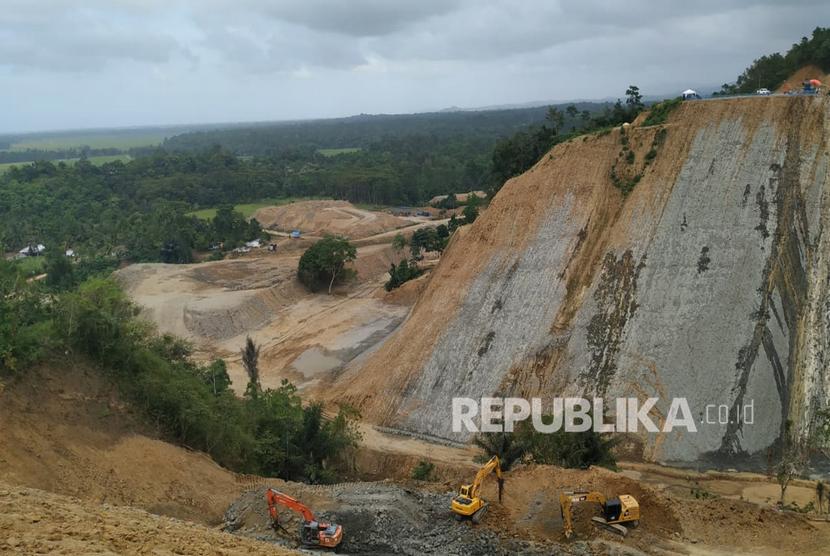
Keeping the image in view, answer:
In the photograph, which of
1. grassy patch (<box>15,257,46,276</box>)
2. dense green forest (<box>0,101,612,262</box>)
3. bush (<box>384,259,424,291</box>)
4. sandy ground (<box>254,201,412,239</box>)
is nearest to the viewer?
bush (<box>384,259,424,291</box>)

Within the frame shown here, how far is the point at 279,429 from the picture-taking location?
20.5 meters

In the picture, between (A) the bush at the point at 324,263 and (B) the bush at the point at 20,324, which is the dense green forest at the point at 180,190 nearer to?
(A) the bush at the point at 324,263

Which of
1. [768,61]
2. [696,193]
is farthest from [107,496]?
[768,61]

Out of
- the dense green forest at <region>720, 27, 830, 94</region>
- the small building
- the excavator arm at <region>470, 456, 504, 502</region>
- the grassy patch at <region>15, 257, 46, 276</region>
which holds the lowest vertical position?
the excavator arm at <region>470, 456, 504, 502</region>

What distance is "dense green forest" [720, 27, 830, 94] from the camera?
39.0m

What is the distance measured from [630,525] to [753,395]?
8.56m

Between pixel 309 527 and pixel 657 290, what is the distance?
15.9 m

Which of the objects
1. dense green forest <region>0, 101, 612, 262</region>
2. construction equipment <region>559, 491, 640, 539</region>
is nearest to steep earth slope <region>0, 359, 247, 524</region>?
construction equipment <region>559, 491, 640, 539</region>

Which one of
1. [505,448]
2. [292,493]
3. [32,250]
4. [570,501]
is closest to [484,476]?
[570,501]

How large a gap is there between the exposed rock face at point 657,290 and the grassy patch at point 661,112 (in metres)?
0.57

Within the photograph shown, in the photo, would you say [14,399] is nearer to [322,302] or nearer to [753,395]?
[753,395]

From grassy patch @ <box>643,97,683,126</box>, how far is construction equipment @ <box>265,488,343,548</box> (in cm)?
2332

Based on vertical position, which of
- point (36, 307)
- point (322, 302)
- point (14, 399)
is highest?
point (36, 307)

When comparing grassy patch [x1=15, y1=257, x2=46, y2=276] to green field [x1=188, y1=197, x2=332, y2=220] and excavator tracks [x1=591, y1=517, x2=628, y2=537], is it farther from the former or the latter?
excavator tracks [x1=591, y1=517, x2=628, y2=537]
